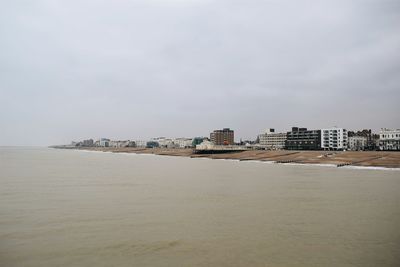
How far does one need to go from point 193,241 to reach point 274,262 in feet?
12.5

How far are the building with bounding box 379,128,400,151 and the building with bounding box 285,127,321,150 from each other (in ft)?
94.2

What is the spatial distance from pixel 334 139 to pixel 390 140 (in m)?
24.0

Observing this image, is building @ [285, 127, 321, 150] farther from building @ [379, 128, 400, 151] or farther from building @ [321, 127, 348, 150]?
building @ [379, 128, 400, 151]

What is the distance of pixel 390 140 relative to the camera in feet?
523

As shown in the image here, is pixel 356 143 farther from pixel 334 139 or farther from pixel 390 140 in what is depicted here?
pixel 390 140

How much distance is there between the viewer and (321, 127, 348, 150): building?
170 m

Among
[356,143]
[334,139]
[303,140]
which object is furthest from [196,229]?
[356,143]

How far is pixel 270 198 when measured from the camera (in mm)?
27250

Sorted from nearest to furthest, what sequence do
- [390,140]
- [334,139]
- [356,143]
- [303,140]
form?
[390,140]
[334,139]
[356,143]
[303,140]

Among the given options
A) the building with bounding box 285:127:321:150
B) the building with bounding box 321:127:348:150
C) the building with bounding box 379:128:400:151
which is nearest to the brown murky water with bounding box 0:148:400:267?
the building with bounding box 379:128:400:151

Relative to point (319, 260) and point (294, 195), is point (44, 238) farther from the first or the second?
point (294, 195)

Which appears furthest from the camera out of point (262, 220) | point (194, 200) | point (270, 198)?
point (270, 198)

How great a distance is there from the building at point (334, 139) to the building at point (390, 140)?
1575cm

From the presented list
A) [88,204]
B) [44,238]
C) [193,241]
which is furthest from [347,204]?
[44,238]
